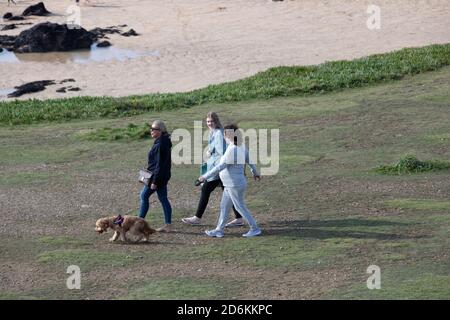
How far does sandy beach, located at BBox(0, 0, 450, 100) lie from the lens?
32188 mm

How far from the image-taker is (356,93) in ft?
80.7

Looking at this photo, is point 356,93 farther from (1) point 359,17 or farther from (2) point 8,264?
(1) point 359,17

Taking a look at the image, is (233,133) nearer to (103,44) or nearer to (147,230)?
(147,230)

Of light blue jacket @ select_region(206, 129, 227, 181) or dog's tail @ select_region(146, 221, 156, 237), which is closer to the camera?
dog's tail @ select_region(146, 221, 156, 237)

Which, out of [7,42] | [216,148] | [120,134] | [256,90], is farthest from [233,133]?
[7,42]

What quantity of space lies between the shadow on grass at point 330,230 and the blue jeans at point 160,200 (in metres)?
1.40

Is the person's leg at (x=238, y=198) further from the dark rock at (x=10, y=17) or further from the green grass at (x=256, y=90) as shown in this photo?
the dark rock at (x=10, y=17)

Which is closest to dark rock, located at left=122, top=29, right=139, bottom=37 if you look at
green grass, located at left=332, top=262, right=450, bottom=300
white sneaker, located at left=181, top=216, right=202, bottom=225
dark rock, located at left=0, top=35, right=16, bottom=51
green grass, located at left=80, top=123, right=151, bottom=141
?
dark rock, located at left=0, top=35, right=16, bottom=51

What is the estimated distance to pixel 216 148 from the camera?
14.5 meters

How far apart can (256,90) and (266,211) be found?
32.8 ft

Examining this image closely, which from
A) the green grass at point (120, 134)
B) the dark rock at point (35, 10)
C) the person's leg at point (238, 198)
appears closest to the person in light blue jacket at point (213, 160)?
the person's leg at point (238, 198)

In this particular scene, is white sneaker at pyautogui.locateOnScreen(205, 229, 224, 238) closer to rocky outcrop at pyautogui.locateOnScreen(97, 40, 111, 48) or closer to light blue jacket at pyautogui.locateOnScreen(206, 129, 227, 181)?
light blue jacket at pyautogui.locateOnScreen(206, 129, 227, 181)

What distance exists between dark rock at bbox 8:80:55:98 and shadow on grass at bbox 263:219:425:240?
55.4 ft

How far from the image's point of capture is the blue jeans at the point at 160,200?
1452 cm
